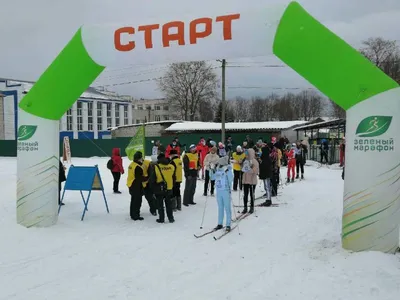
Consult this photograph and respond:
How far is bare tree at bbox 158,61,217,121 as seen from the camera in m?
55.2

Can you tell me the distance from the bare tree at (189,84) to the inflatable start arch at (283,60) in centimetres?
4693

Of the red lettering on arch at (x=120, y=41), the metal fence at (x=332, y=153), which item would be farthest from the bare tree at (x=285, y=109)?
the red lettering on arch at (x=120, y=41)

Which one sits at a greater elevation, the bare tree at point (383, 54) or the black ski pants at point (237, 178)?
the bare tree at point (383, 54)

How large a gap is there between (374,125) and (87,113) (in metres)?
70.7

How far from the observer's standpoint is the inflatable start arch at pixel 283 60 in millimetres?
6359

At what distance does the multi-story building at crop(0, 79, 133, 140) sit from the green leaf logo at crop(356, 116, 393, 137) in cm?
5661

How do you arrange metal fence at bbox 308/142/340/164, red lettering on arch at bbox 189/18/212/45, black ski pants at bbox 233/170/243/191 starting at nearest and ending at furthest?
1. red lettering on arch at bbox 189/18/212/45
2. black ski pants at bbox 233/170/243/191
3. metal fence at bbox 308/142/340/164

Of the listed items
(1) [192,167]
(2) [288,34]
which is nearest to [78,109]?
(1) [192,167]

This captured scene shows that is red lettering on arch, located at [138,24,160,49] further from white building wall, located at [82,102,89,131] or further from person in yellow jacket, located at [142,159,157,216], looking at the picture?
white building wall, located at [82,102,89,131]

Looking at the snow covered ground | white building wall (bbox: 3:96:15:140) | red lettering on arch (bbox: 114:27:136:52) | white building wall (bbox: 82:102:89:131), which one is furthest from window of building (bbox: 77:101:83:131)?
red lettering on arch (bbox: 114:27:136:52)

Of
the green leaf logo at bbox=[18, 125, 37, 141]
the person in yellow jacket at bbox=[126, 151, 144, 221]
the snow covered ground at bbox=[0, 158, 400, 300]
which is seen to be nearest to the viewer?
the snow covered ground at bbox=[0, 158, 400, 300]

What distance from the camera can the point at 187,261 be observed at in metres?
6.41

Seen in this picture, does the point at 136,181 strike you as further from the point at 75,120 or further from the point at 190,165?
the point at 75,120

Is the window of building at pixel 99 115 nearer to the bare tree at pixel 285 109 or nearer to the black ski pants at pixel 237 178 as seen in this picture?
the bare tree at pixel 285 109
